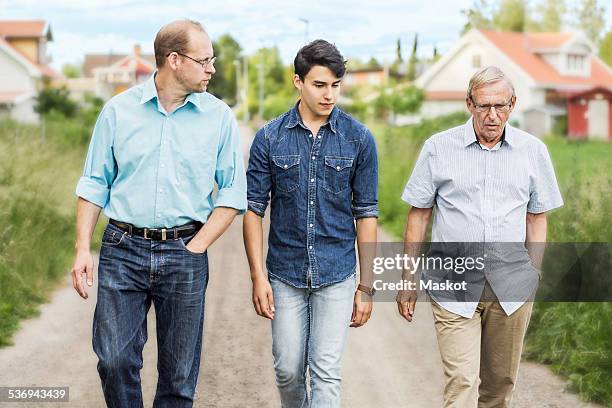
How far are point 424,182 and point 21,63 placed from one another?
175ft

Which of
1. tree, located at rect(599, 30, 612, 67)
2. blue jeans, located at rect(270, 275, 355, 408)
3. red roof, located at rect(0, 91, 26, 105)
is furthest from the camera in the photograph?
tree, located at rect(599, 30, 612, 67)

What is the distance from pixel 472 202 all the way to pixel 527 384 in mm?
2674

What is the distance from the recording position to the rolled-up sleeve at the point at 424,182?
16.4 ft

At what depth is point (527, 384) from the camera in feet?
23.2

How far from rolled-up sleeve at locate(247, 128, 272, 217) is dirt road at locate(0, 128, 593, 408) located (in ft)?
6.58

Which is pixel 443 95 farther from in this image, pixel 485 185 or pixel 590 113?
pixel 485 185

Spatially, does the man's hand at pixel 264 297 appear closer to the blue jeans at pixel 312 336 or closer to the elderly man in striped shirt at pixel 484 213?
the blue jeans at pixel 312 336

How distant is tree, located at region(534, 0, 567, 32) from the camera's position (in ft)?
269

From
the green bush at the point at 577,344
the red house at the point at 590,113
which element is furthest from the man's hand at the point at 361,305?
the red house at the point at 590,113

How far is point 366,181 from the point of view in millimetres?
4883

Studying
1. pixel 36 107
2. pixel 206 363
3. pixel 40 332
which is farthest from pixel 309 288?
pixel 36 107

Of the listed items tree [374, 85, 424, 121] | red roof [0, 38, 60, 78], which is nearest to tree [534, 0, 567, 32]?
tree [374, 85, 424, 121]

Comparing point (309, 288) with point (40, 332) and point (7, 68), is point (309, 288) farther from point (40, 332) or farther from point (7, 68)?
point (7, 68)

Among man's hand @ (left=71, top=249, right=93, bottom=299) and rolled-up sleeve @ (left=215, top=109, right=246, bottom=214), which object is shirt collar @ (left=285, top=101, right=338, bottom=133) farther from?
man's hand @ (left=71, top=249, right=93, bottom=299)
